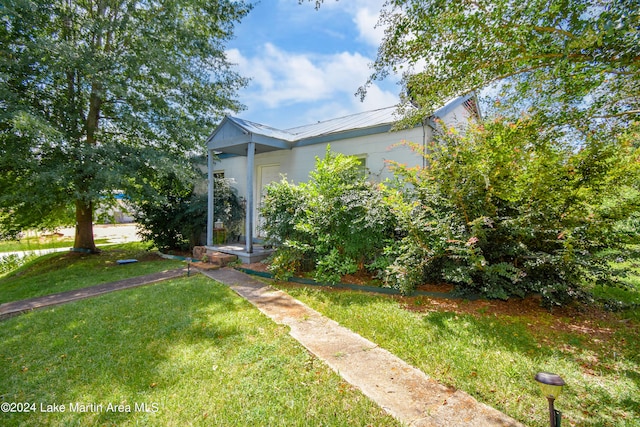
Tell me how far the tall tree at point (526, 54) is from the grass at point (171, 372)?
3807 mm

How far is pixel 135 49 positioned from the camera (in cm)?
767

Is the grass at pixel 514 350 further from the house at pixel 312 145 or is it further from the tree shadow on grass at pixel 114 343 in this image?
the house at pixel 312 145

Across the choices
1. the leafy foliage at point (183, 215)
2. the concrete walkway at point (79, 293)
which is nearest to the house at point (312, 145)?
the leafy foliage at point (183, 215)

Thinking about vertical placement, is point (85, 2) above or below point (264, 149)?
above

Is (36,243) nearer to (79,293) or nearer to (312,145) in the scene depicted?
(79,293)

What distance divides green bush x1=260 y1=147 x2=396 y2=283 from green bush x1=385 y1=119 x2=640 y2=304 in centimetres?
63

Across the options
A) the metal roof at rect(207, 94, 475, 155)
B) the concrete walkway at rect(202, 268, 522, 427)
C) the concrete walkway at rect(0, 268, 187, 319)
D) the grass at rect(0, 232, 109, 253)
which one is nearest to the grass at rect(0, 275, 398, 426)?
the concrete walkway at rect(202, 268, 522, 427)

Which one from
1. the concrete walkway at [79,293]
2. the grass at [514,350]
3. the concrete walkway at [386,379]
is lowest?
the concrete walkway at [79,293]

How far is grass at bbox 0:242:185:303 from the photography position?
6.11 metres

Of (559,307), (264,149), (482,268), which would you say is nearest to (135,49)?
(264,149)

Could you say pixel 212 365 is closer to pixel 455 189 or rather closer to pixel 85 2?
pixel 455 189

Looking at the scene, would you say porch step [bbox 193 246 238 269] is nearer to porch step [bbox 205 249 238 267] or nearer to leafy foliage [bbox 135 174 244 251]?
porch step [bbox 205 249 238 267]

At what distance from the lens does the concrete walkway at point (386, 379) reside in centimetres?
202

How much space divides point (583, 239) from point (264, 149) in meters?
7.64
